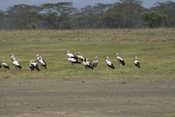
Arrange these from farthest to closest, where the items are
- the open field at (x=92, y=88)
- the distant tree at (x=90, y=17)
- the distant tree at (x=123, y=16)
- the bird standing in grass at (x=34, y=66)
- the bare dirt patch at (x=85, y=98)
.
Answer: the distant tree at (x=90, y=17) < the distant tree at (x=123, y=16) < the bird standing in grass at (x=34, y=66) < the open field at (x=92, y=88) < the bare dirt patch at (x=85, y=98)

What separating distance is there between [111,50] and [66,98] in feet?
62.3

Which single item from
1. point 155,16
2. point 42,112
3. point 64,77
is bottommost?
point 155,16

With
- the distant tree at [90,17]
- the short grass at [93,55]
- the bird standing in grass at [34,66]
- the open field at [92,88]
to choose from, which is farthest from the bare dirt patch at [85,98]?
the distant tree at [90,17]

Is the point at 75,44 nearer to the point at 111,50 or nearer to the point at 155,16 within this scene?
the point at 111,50

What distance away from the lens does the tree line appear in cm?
7344

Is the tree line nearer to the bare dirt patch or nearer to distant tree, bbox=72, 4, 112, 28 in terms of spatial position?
distant tree, bbox=72, 4, 112, 28

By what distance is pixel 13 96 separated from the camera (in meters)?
17.4

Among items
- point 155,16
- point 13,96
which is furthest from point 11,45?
point 155,16

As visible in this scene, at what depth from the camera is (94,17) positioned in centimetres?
8069

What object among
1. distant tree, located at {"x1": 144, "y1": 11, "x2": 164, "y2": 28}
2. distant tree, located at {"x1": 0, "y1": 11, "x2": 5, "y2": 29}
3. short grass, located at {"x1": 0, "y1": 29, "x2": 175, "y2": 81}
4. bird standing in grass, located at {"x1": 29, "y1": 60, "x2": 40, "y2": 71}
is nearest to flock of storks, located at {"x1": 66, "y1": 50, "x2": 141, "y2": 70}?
short grass, located at {"x1": 0, "y1": 29, "x2": 175, "y2": 81}

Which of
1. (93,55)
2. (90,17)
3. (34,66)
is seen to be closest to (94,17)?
(90,17)

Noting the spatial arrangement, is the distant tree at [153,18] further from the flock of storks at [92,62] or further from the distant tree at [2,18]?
the flock of storks at [92,62]

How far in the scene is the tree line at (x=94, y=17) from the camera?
7344 cm

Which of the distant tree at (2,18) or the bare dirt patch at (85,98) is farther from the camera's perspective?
the distant tree at (2,18)
